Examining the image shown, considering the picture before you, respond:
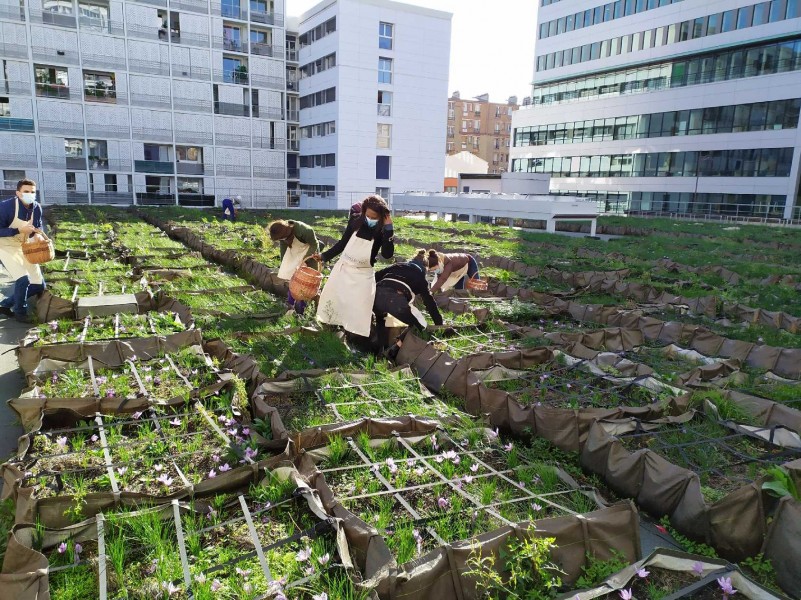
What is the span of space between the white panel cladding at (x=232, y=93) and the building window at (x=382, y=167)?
10803 mm

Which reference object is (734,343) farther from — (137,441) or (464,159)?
(464,159)

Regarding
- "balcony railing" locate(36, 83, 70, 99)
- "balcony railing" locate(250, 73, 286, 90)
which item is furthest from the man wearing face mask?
"balcony railing" locate(250, 73, 286, 90)

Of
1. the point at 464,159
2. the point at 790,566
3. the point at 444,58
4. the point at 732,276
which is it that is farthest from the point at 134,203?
the point at 790,566

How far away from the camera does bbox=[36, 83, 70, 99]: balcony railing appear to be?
118 ft

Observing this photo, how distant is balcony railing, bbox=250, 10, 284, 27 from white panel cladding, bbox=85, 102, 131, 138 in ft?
38.7

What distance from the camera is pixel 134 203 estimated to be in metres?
38.8

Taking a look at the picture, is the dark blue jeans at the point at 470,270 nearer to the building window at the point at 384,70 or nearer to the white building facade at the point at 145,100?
the white building facade at the point at 145,100

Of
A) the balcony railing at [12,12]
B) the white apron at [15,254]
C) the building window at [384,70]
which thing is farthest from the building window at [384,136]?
the white apron at [15,254]

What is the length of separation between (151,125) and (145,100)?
1.60 metres

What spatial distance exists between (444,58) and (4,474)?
156 ft

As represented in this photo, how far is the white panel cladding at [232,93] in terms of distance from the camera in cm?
4169

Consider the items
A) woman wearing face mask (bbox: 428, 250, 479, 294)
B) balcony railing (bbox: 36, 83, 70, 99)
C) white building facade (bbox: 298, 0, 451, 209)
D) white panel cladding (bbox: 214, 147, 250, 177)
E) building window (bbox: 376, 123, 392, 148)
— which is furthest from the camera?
building window (bbox: 376, 123, 392, 148)

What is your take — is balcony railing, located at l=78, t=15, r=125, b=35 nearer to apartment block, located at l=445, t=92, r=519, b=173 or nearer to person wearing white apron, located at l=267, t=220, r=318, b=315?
person wearing white apron, located at l=267, t=220, r=318, b=315

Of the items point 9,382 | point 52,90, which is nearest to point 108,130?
point 52,90
